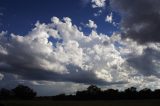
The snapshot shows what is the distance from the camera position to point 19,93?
150m

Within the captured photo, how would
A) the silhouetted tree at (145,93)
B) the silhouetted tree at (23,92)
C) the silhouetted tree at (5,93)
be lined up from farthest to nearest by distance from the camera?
the silhouetted tree at (5,93), the silhouetted tree at (23,92), the silhouetted tree at (145,93)

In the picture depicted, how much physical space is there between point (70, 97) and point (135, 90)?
97.5ft

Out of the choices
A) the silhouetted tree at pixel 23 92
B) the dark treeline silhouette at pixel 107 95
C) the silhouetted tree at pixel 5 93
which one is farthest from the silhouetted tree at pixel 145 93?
the silhouetted tree at pixel 5 93

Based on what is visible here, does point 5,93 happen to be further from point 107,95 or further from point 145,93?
point 145,93

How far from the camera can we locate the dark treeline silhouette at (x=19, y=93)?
148125 mm

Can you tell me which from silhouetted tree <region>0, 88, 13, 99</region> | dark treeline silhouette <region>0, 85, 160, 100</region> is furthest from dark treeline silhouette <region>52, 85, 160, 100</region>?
silhouetted tree <region>0, 88, 13, 99</region>

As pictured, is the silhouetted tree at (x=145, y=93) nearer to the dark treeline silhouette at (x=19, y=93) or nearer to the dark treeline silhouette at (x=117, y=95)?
the dark treeline silhouette at (x=117, y=95)

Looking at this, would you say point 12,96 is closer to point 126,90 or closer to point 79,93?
point 79,93

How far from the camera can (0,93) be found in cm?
15338

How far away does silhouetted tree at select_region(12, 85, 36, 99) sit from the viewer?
148 meters

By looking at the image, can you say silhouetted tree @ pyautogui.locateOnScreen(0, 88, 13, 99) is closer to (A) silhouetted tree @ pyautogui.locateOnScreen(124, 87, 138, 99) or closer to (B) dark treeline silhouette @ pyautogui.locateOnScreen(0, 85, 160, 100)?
(B) dark treeline silhouette @ pyautogui.locateOnScreen(0, 85, 160, 100)

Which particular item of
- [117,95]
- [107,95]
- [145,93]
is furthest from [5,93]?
[145,93]

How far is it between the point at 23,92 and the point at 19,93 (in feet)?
8.21

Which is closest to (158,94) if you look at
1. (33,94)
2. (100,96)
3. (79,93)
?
(100,96)
